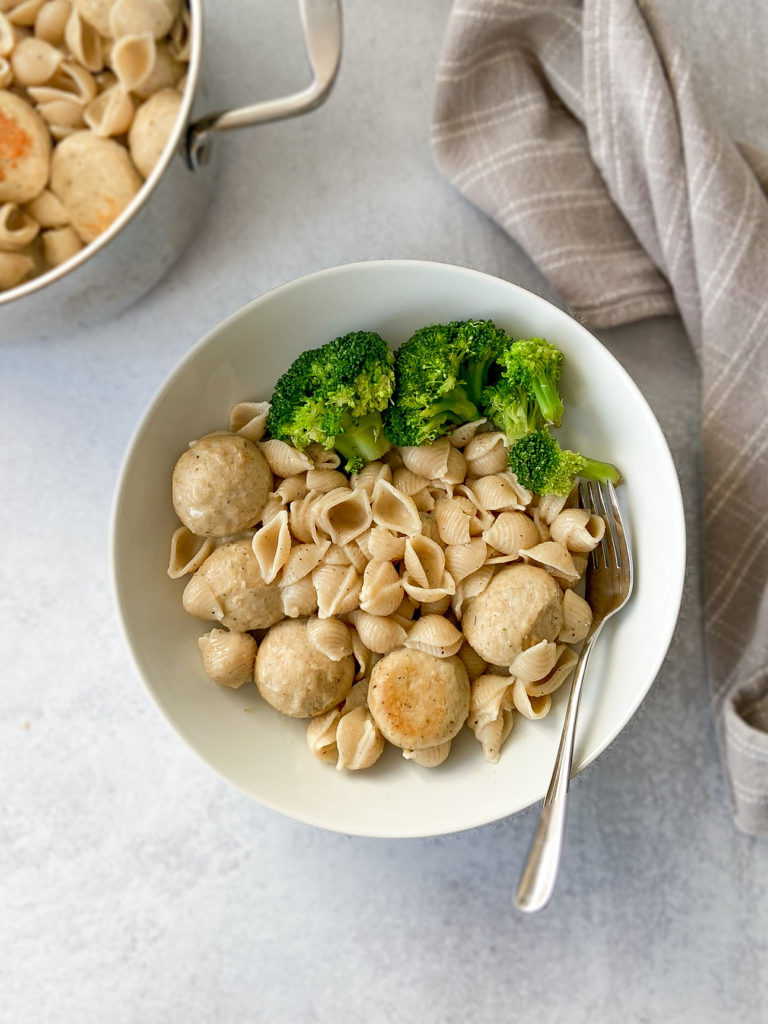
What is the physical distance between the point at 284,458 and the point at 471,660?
47 centimetres

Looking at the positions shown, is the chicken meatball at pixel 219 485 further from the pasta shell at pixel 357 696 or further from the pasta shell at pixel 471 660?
the pasta shell at pixel 471 660

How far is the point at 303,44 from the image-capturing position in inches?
71.9

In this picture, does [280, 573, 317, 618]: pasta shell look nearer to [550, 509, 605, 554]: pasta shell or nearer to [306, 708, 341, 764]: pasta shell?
[306, 708, 341, 764]: pasta shell

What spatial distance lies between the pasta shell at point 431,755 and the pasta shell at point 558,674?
16cm

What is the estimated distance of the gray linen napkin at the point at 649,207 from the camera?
1.64m

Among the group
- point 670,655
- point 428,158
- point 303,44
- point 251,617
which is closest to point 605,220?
point 428,158

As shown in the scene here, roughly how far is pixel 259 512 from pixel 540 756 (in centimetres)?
62

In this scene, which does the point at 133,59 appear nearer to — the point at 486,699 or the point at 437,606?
A: the point at 437,606

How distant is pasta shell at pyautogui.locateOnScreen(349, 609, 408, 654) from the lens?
150 cm

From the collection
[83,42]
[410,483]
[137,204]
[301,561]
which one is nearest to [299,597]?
[301,561]

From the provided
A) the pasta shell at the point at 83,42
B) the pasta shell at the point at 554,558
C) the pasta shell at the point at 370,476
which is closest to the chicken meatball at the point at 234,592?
the pasta shell at the point at 370,476

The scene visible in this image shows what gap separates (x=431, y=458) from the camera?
1.53m

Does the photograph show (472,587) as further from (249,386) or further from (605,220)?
(605,220)

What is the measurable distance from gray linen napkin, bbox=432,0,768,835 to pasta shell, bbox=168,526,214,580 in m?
0.83
